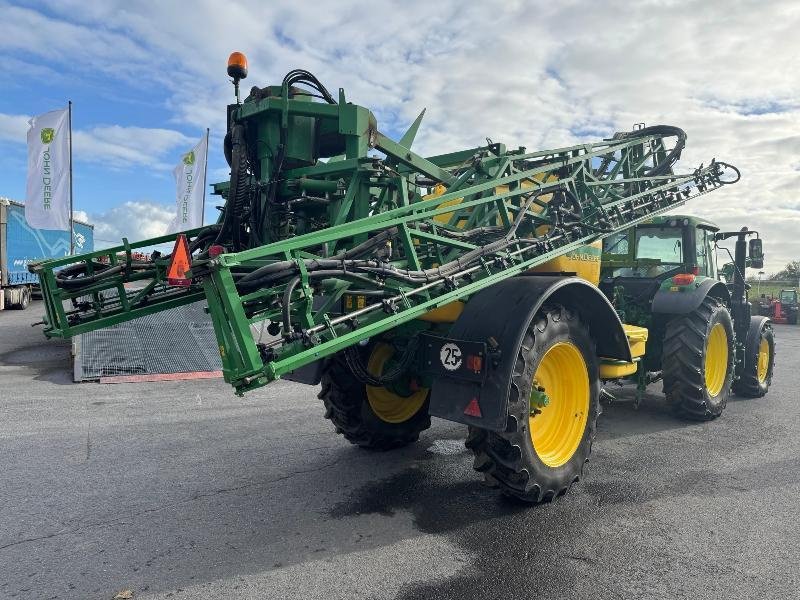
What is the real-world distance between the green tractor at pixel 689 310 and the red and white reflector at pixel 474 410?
11.6 feet

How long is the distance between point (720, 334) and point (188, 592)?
635 cm

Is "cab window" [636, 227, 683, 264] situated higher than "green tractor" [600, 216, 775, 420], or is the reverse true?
"cab window" [636, 227, 683, 264]

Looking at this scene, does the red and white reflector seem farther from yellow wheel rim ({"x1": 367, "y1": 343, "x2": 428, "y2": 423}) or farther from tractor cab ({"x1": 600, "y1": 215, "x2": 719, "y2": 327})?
tractor cab ({"x1": 600, "y1": 215, "x2": 719, "y2": 327})

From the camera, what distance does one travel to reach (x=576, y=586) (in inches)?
114

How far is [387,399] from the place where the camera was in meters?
5.20

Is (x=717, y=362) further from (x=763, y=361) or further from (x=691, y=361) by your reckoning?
(x=763, y=361)

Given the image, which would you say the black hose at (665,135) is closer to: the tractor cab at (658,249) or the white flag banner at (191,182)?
the tractor cab at (658,249)

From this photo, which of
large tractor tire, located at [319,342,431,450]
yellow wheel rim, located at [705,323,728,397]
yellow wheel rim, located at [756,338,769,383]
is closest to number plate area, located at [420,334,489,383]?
large tractor tire, located at [319,342,431,450]

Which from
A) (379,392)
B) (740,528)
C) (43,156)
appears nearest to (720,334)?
(740,528)

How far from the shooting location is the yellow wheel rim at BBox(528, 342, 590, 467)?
4113 mm

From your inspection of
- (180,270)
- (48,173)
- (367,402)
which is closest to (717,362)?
(367,402)

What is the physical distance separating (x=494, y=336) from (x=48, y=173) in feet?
47.4

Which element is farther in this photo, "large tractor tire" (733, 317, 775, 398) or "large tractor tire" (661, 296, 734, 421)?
"large tractor tire" (733, 317, 775, 398)

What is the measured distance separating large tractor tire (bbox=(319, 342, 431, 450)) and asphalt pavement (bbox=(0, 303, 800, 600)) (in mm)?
195
